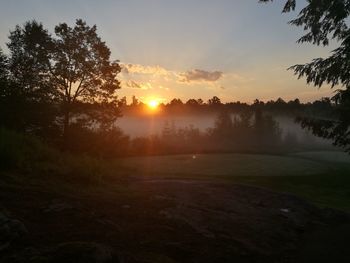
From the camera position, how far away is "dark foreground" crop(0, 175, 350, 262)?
6273mm

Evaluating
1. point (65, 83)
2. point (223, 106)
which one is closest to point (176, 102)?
point (223, 106)

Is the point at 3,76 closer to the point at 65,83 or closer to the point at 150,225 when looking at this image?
the point at 65,83

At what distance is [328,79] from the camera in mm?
14594

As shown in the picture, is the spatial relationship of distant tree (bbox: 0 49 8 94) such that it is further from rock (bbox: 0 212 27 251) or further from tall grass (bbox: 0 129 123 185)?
rock (bbox: 0 212 27 251)

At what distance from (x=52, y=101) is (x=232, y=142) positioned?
7651 centimetres

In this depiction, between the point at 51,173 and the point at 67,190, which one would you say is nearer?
the point at 67,190

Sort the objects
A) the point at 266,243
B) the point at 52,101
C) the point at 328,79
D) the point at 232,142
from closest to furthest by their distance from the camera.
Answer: the point at 266,243, the point at 328,79, the point at 52,101, the point at 232,142

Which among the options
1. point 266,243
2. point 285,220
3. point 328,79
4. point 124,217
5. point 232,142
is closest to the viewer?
point 124,217

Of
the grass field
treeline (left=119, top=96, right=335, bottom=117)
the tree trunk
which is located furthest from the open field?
treeline (left=119, top=96, right=335, bottom=117)

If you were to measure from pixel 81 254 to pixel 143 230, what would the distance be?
2520 mm

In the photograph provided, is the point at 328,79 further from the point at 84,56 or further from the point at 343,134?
the point at 84,56

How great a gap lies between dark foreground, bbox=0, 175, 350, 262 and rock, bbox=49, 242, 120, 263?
13mm

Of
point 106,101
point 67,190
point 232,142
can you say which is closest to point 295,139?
point 232,142

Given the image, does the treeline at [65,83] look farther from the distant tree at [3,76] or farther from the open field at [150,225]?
the open field at [150,225]
